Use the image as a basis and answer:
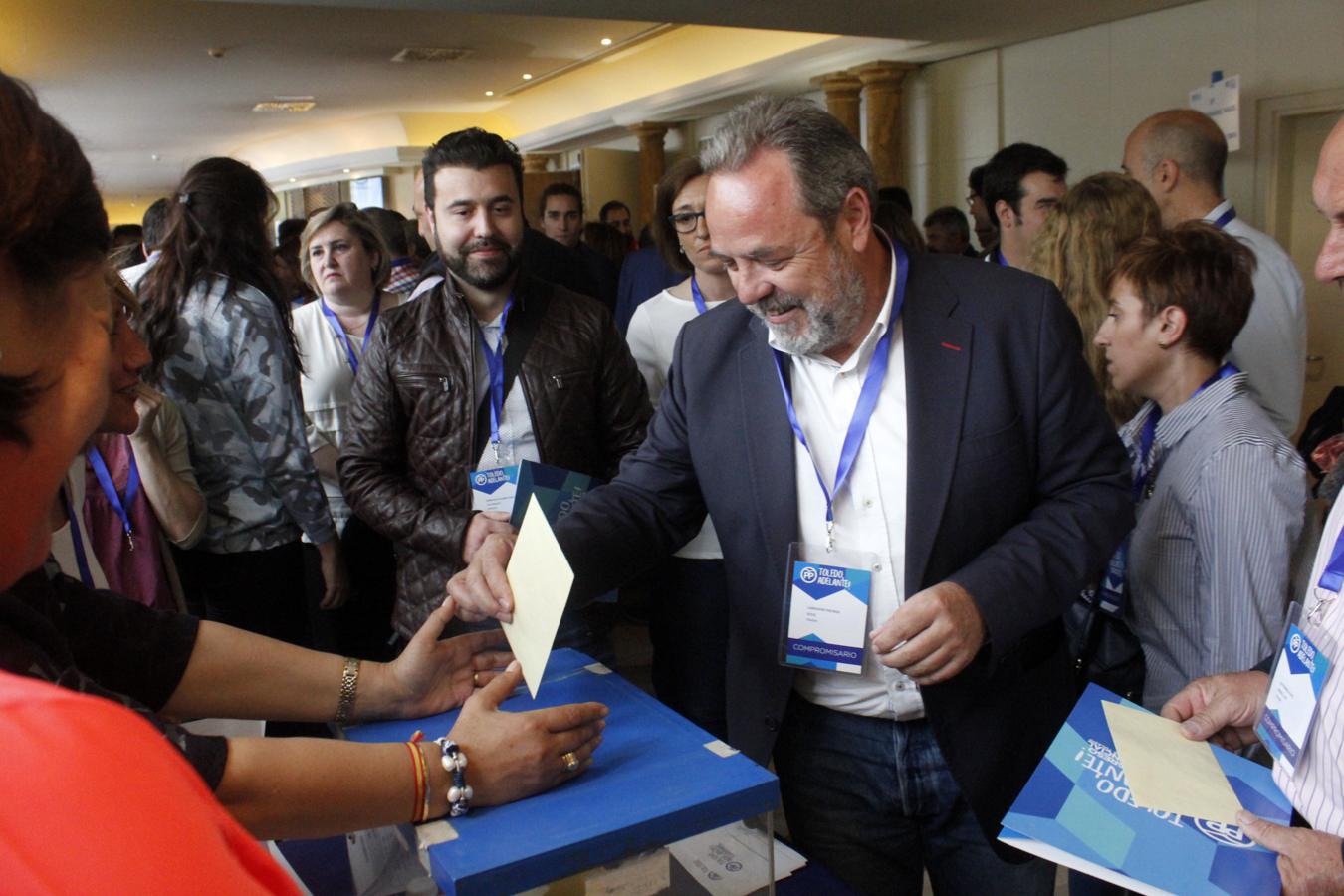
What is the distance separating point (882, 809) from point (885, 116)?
8.10m

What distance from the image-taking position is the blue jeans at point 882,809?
165cm

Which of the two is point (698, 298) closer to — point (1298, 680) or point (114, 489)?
point (114, 489)

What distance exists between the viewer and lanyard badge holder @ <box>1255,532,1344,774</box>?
1192mm

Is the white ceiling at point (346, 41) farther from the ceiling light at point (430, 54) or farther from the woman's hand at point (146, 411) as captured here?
the woman's hand at point (146, 411)

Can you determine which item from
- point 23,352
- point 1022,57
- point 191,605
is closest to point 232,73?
point 1022,57

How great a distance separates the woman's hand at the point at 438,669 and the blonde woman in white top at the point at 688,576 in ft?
3.20

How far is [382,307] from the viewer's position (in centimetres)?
383

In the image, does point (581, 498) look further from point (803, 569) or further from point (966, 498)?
point (966, 498)

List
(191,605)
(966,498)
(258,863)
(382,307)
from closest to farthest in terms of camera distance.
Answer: (258,863) < (966,498) < (191,605) < (382,307)

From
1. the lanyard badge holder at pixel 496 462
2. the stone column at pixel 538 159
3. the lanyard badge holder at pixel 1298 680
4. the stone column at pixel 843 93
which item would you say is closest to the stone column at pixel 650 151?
the stone column at pixel 538 159

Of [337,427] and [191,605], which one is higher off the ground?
[337,427]

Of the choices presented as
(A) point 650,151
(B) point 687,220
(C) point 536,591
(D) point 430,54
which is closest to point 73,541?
(C) point 536,591

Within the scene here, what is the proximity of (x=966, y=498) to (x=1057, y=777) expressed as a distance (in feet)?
1.57

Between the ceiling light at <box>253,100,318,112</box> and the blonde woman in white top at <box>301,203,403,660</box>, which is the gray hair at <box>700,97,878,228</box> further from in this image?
the ceiling light at <box>253,100,318,112</box>
